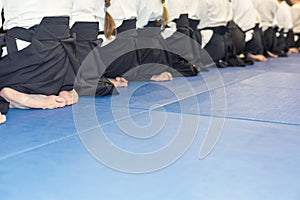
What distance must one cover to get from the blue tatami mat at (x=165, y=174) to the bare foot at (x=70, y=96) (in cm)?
73

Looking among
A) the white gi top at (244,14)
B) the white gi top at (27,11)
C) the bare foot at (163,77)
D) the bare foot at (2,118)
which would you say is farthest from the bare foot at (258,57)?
the bare foot at (2,118)

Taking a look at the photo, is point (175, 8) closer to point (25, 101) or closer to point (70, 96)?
point (70, 96)

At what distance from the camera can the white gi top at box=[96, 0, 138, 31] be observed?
3115 mm

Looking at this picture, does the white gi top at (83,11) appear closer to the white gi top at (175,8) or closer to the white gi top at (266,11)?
the white gi top at (175,8)

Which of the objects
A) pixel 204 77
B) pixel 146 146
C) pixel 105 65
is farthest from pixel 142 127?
pixel 204 77

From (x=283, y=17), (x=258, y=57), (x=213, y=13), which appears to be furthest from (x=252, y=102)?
(x=283, y=17)

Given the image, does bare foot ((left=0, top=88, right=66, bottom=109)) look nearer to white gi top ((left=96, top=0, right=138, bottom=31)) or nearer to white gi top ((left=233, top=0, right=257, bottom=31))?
white gi top ((left=96, top=0, right=138, bottom=31))

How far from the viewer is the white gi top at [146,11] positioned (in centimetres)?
347

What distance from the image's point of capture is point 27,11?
7.81ft

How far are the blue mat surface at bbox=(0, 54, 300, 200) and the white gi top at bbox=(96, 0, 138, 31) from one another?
0.67m

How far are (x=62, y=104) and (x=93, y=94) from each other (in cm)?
39

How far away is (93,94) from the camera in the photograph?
2834mm

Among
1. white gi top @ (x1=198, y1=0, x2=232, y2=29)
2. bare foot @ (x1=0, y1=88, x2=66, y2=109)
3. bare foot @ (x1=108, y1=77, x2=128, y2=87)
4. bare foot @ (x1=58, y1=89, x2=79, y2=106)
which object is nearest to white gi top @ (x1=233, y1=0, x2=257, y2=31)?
white gi top @ (x1=198, y1=0, x2=232, y2=29)

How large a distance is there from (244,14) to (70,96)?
3316 mm
